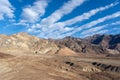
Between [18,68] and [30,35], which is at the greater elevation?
[30,35]

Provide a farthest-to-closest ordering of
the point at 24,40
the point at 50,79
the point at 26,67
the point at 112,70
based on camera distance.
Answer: the point at 24,40 → the point at 112,70 → the point at 26,67 → the point at 50,79

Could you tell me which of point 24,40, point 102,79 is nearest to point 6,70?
point 102,79

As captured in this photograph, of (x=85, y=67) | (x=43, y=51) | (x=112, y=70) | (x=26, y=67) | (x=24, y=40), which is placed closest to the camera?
(x=26, y=67)

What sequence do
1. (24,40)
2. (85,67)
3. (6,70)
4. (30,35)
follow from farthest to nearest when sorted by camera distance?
1. (30,35)
2. (24,40)
3. (85,67)
4. (6,70)

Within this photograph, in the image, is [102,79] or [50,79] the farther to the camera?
[102,79]

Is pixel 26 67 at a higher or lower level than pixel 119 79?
higher

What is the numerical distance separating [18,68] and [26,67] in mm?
2102

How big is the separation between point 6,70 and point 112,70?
25.8 metres

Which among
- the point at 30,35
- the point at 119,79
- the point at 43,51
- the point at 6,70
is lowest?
the point at 119,79

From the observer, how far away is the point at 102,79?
48.2 meters

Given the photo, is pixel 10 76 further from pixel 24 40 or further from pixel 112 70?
pixel 24 40

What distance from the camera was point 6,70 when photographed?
50156 mm

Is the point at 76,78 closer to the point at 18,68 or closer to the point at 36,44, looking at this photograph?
the point at 18,68

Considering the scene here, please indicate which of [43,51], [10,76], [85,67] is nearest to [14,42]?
[43,51]
